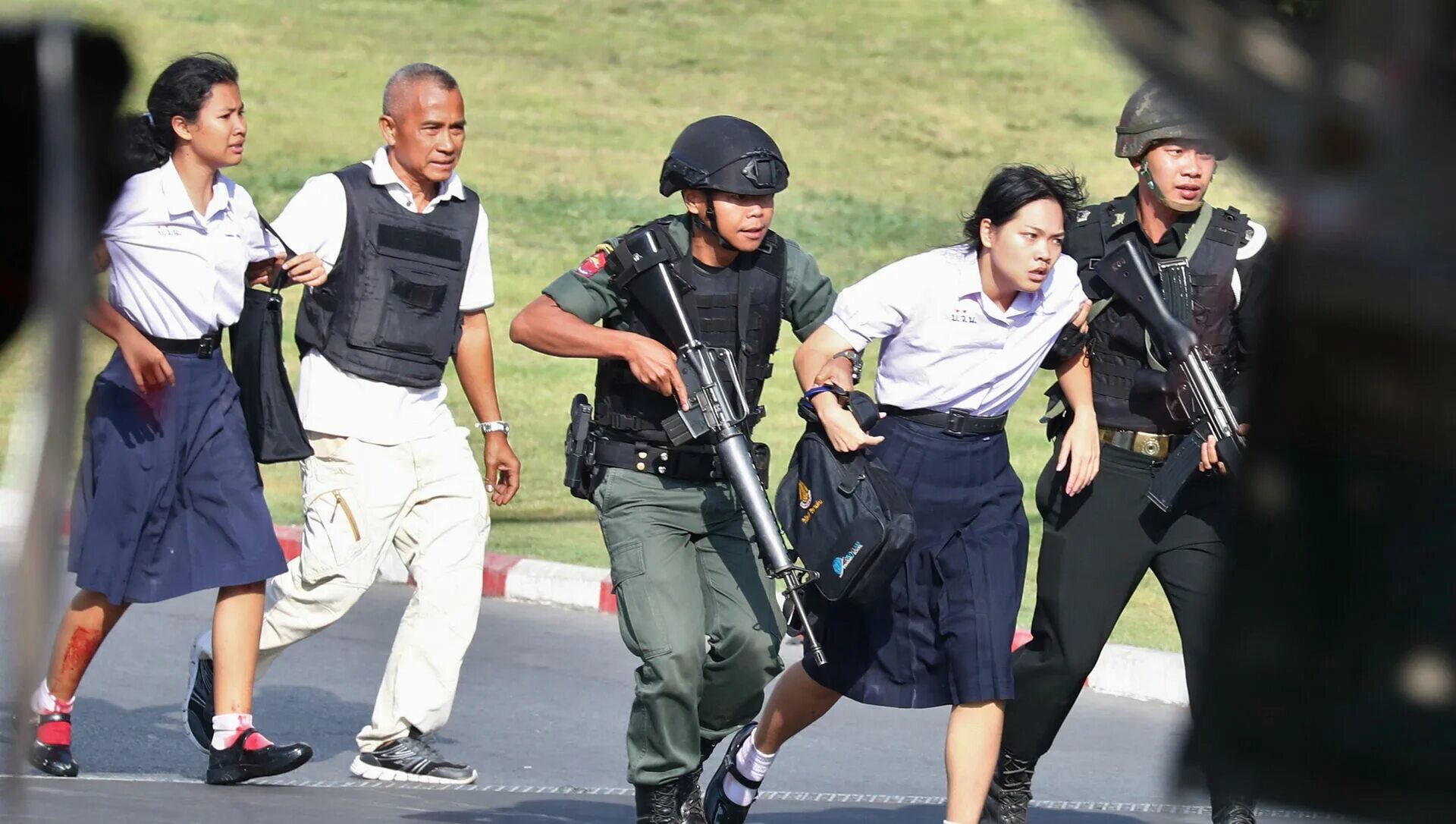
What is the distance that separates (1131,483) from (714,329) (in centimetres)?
111

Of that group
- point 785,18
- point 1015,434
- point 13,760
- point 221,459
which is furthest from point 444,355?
point 785,18

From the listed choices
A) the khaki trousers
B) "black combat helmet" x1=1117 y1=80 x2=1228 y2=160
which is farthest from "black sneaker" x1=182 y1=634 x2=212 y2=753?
"black combat helmet" x1=1117 y1=80 x2=1228 y2=160

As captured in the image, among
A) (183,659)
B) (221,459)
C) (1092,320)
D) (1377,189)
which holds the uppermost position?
(1377,189)

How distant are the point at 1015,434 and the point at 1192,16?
11.6m

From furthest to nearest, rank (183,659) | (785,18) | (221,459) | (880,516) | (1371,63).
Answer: (785,18) < (183,659) < (221,459) < (880,516) < (1371,63)

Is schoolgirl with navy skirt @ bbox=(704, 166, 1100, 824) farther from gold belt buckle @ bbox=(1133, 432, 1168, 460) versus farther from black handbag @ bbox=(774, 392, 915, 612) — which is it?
gold belt buckle @ bbox=(1133, 432, 1168, 460)

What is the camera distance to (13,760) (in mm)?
1558

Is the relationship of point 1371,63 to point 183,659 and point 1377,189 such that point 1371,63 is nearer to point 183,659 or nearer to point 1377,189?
point 1377,189

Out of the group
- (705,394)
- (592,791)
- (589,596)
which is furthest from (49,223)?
(589,596)

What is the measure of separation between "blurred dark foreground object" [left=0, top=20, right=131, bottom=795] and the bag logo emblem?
3229 millimetres

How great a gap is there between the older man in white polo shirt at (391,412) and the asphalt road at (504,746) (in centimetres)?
33

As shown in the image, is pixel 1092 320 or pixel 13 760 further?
pixel 1092 320

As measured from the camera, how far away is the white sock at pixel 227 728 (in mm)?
5664

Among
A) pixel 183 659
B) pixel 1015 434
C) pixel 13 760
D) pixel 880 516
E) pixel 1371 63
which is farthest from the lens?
pixel 1015 434
